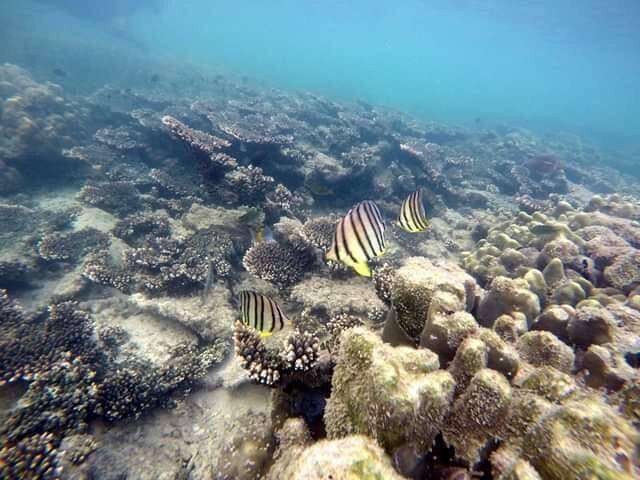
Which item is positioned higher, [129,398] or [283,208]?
[283,208]

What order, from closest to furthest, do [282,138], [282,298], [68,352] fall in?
1. [68,352]
2. [282,298]
3. [282,138]

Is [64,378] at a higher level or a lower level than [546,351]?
lower

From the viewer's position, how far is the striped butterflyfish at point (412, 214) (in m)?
3.42

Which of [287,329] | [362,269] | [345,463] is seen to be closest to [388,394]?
[345,463]

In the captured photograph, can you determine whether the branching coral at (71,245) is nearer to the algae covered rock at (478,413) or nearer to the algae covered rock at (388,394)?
the algae covered rock at (388,394)

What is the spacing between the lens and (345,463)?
126cm

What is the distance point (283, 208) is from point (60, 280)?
4881 millimetres

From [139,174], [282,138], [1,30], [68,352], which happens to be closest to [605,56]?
[282,138]

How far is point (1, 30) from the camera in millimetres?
27906

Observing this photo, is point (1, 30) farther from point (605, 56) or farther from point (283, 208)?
point (605, 56)

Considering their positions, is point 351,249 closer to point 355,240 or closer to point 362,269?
point 355,240

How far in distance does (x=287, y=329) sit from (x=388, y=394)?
272 centimetres

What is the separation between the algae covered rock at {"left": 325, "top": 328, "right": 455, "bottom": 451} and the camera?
162 centimetres

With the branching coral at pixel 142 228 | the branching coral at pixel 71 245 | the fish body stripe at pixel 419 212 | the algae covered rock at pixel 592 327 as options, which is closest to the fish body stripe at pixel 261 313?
the fish body stripe at pixel 419 212
